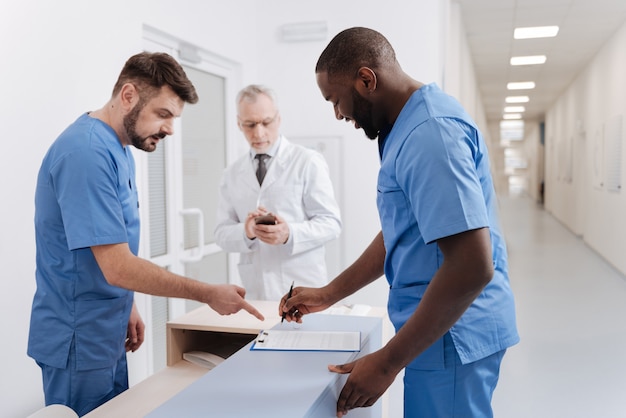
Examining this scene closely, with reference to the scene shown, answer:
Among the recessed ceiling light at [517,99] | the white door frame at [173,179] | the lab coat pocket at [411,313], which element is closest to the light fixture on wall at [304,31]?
the white door frame at [173,179]

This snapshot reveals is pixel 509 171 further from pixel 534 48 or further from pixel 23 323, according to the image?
pixel 23 323

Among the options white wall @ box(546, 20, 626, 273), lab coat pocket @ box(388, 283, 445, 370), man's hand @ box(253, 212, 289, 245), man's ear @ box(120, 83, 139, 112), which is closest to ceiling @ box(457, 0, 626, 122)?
white wall @ box(546, 20, 626, 273)

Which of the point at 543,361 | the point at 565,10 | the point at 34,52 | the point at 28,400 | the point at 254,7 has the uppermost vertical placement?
the point at 565,10

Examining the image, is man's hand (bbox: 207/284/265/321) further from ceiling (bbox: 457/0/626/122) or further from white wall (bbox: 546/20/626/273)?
white wall (bbox: 546/20/626/273)

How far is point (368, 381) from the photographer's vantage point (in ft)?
3.95

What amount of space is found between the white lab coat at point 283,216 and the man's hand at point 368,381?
5.03ft

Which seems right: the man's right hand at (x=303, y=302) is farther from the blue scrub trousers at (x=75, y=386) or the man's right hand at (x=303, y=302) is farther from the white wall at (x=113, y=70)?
the white wall at (x=113, y=70)

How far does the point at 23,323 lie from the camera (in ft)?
7.91

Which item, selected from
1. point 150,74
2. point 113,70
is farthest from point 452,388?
point 113,70

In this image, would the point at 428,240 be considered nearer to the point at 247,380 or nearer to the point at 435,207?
the point at 435,207

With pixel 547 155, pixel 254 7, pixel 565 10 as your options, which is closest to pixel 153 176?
pixel 254 7

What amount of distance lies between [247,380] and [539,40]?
345 inches

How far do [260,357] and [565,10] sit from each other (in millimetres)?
7115

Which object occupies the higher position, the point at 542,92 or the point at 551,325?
the point at 542,92
